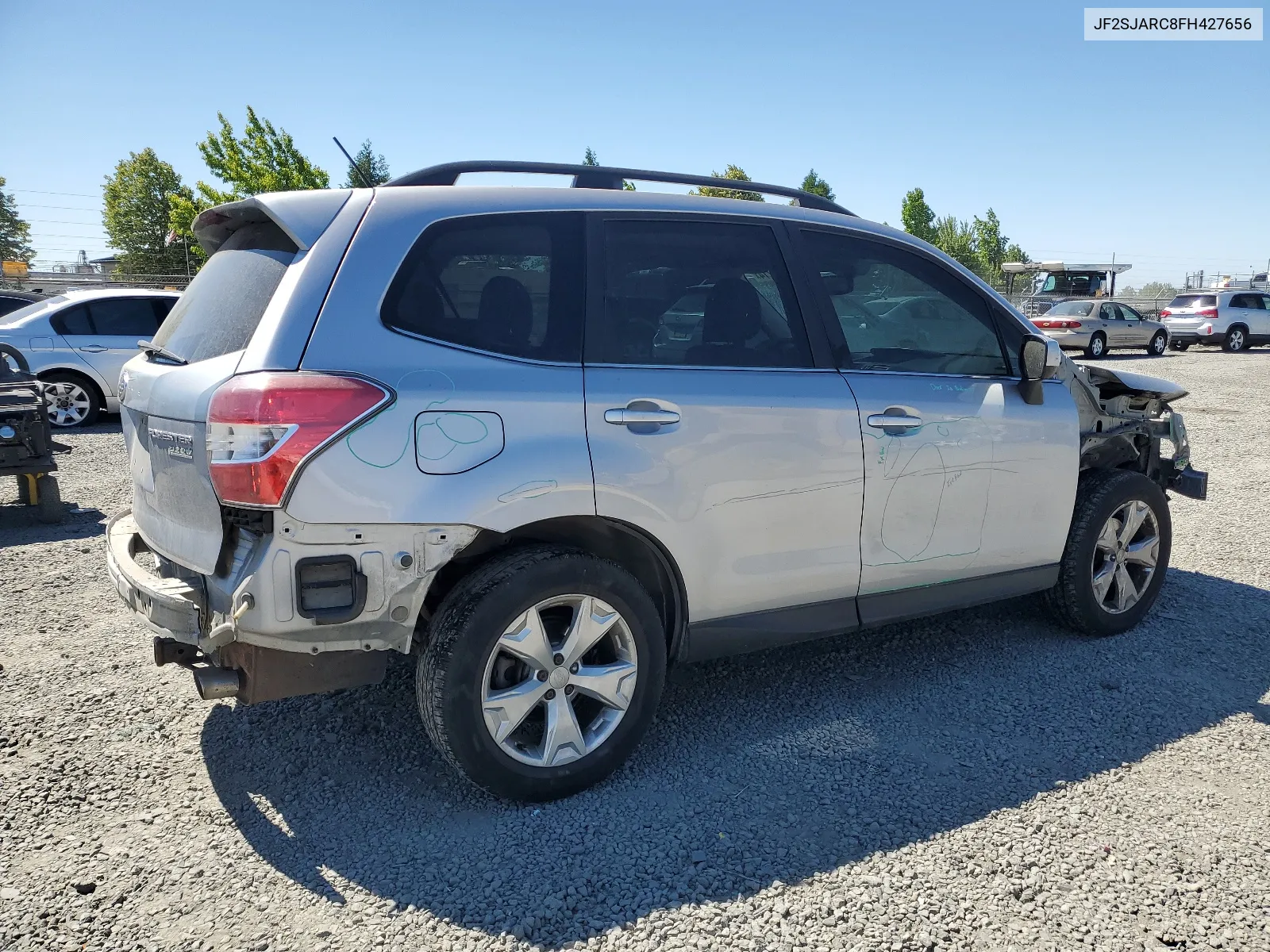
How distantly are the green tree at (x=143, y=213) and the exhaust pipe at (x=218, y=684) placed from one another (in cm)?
6431

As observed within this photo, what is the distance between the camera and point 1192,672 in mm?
4152

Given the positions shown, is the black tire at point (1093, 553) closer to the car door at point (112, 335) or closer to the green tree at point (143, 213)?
the car door at point (112, 335)

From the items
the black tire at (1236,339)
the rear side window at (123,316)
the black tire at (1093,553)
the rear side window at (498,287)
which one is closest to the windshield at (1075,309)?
the black tire at (1236,339)

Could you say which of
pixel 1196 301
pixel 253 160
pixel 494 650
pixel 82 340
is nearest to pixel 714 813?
pixel 494 650

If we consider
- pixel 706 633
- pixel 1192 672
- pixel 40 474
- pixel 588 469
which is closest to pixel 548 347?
pixel 588 469

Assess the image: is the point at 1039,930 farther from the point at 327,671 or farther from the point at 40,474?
the point at 40,474

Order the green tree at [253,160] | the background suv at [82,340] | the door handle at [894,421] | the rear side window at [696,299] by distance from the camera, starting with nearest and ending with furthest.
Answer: the rear side window at [696,299] → the door handle at [894,421] → the background suv at [82,340] → the green tree at [253,160]

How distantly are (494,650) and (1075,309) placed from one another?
1008 inches

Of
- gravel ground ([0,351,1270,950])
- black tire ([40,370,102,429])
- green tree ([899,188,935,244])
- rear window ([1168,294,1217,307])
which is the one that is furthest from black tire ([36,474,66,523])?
green tree ([899,188,935,244])

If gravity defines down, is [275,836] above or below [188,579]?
below

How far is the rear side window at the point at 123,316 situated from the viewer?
1138 centimetres

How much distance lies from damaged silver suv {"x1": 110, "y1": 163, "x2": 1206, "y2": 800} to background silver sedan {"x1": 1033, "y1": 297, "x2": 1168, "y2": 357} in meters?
22.5

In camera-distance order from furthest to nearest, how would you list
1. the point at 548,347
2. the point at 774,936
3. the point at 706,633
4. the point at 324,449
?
Result: the point at 706,633 < the point at 548,347 < the point at 324,449 < the point at 774,936

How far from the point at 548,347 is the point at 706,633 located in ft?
3.79
